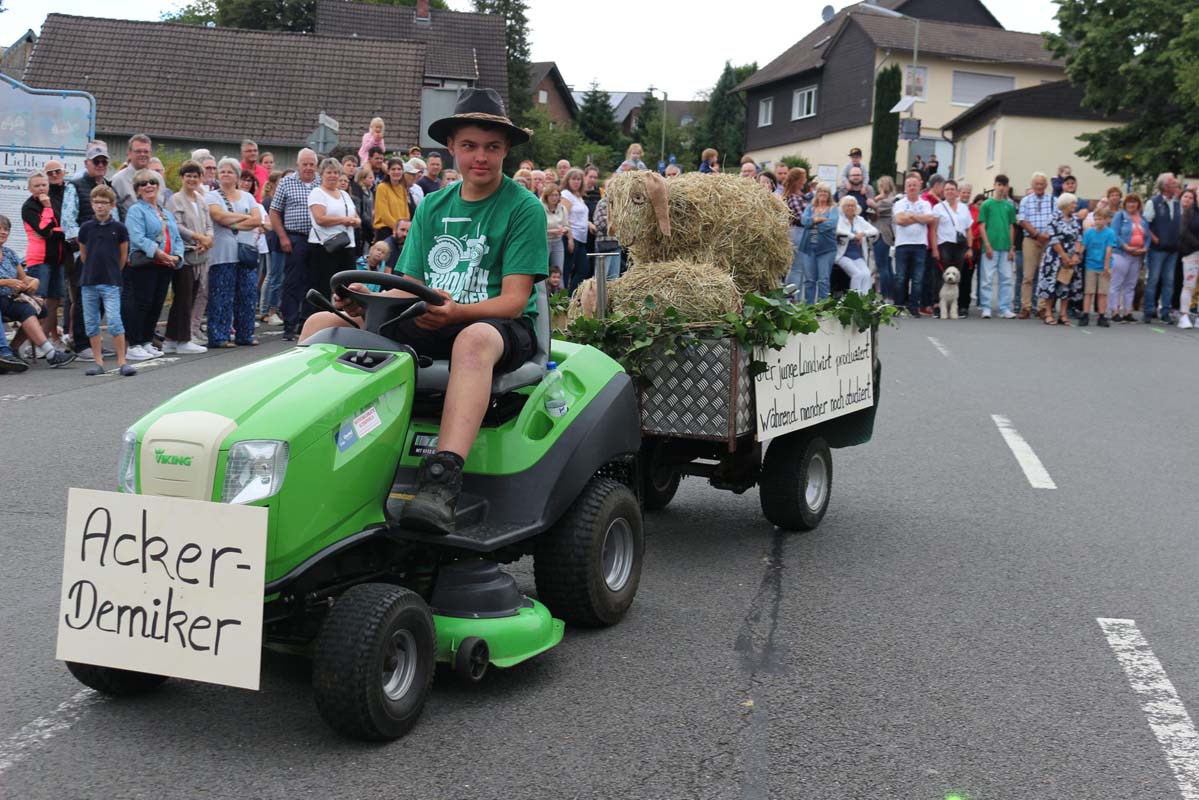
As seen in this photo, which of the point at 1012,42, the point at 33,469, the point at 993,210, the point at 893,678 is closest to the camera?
the point at 893,678

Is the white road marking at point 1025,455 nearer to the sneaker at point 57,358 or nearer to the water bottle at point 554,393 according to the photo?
the water bottle at point 554,393

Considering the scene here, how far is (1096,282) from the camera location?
2189 cm

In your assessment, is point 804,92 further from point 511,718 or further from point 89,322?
point 511,718

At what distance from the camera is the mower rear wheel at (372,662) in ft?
12.9

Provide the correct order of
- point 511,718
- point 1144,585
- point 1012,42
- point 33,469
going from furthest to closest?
point 1012,42, point 33,469, point 1144,585, point 511,718

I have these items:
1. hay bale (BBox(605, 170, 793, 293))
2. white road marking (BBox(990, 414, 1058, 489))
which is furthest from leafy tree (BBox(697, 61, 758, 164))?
hay bale (BBox(605, 170, 793, 293))

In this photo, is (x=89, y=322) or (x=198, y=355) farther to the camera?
Result: (x=198, y=355)

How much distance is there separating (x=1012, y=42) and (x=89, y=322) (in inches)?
2299

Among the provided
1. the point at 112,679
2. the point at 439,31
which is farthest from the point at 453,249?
the point at 439,31

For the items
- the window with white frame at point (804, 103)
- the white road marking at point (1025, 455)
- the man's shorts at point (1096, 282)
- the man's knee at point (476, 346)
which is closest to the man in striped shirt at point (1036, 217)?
the man's shorts at point (1096, 282)

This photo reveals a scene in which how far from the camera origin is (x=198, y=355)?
1410 cm

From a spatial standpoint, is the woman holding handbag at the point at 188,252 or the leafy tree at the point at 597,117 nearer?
the woman holding handbag at the point at 188,252

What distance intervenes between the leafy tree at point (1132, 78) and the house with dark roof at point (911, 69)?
17234mm

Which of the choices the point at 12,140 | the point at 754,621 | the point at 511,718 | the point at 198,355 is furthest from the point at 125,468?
the point at 12,140
